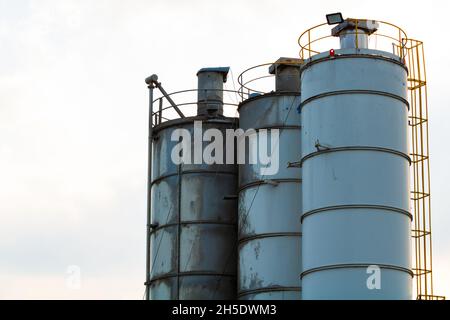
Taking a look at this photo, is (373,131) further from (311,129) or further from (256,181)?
(256,181)

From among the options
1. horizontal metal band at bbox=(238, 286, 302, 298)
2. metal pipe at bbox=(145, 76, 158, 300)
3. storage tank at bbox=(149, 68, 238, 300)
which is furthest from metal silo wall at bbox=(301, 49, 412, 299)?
metal pipe at bbox=(145, 76, 158, 300)

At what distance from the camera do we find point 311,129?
3328cm

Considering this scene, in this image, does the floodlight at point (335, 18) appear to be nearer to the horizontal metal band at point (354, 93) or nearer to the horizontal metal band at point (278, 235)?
the horizontal metal band at point (354, 93)

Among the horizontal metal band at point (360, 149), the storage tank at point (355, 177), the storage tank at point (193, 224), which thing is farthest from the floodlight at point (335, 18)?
the storage tank at point (193, 224)

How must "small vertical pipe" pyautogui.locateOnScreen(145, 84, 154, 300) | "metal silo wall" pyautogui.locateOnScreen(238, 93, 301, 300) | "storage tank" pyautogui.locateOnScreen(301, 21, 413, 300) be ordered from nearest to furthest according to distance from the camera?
"storage tank" pyautogui.locateOnScreen(301, 21, 413, 300) → "metal silo wall" pyautogui.locateOnScreen(238, 93, 301, 300) → "small vertical pipe" pyautogui.locateOnScreen(145, 84, 154, 300)

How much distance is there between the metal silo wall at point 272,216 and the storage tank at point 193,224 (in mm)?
1276

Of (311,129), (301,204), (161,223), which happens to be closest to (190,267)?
(161,223)

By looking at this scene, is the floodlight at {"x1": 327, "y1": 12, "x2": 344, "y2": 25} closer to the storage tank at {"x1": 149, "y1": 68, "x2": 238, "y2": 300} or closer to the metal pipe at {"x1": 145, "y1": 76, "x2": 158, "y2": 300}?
the storage tank at {"x1": 149, "y1": 68, "x2": 238, "y2": 300}

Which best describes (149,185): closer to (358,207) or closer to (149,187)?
(149,187)

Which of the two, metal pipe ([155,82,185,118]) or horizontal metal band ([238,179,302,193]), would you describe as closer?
horizontal metal band ([238,179,302,193])

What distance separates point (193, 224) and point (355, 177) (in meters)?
6.98

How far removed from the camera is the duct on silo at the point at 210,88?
39188 mm

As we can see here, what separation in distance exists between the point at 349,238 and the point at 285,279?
11.8ft

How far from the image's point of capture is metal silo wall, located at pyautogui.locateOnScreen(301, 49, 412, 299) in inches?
1248
